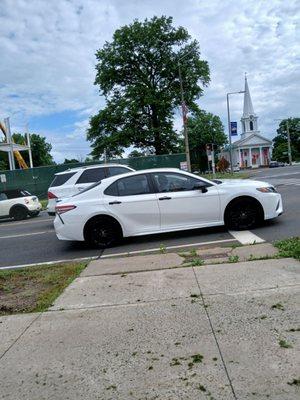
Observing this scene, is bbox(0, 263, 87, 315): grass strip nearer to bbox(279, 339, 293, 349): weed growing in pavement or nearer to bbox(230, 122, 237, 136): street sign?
bbox(279, 339, 293, 349): weed growing in pavement

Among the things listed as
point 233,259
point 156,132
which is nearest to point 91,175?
point 233,259

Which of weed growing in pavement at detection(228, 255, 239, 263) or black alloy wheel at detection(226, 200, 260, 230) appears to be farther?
black alloy wheel at detection(226, 200, 260, 230)

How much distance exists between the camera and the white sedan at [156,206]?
9.03 metres

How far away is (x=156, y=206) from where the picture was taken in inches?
356

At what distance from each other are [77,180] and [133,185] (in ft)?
16.6

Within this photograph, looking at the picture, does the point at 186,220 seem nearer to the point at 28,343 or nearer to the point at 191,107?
the point at 28,343

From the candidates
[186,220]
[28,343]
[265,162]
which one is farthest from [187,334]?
[265,162]

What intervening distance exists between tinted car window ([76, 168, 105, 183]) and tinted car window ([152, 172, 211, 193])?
4.83 m

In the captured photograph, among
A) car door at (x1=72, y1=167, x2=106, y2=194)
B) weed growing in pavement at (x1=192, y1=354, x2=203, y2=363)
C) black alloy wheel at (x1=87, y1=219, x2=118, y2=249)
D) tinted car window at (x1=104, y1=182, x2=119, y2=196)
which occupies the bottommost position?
weed growing in pavement at (x1=192, y1=354, x2=203, y2=363)

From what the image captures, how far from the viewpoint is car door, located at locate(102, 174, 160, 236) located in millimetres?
9023

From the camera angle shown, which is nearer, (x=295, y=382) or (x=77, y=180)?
(x=295, y=382)

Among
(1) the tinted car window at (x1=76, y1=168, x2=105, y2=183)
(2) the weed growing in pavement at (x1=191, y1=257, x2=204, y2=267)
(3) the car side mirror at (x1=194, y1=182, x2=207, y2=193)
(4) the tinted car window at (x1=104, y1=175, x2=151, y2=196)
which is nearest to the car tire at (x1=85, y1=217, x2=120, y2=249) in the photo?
(4) the tinted car window at (x1=104, y1=175, x2=151, y2=196)

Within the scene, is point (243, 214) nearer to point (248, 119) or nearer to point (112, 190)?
point (112, 190)

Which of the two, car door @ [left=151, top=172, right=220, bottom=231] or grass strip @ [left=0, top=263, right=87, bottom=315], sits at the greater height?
car door @ [left=151, top=172, right=220, bottom=231]
